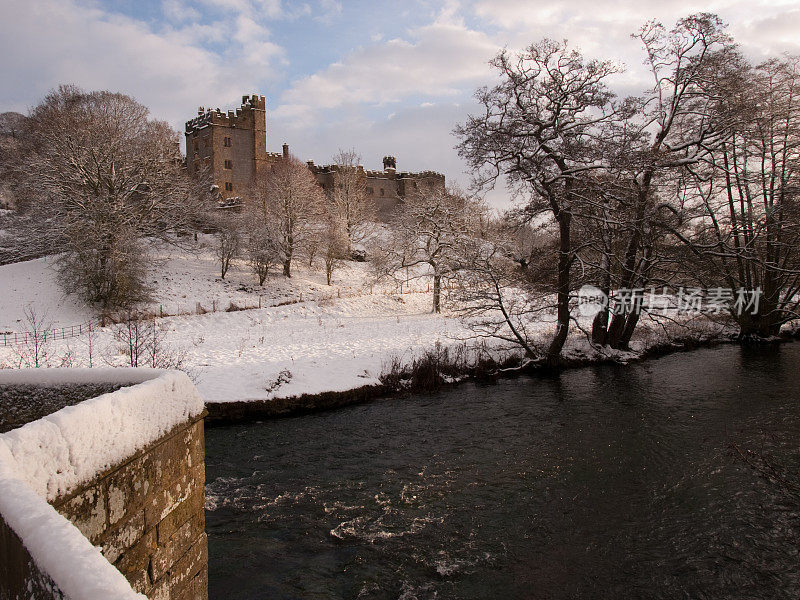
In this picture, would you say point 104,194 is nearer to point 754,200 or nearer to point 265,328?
point 265,328

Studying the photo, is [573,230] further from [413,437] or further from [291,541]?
[291,541]

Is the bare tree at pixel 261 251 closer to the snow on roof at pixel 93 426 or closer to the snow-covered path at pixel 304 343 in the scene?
the snow-covered path at pixel 304 343

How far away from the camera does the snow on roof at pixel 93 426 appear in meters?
2.60

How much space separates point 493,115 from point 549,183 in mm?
2961

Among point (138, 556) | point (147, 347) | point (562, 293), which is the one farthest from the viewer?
point (562, 293)

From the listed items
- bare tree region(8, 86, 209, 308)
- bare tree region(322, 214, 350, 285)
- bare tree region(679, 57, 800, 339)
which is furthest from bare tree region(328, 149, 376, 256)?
bare tree region(679, 57, 800, 339)

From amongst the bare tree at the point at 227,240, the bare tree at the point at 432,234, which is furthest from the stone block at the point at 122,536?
the bare tree at the point at 227,240

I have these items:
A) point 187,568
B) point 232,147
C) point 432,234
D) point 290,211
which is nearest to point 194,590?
point 187,568

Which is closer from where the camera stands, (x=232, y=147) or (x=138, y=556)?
(x=138, y=556)

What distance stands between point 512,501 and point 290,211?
2996 centimetres

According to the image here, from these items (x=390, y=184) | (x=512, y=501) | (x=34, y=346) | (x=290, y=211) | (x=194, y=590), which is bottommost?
(x=512, y=501)

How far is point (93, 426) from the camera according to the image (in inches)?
118

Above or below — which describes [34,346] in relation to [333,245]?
below

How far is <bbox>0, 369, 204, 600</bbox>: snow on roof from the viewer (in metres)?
1.62
